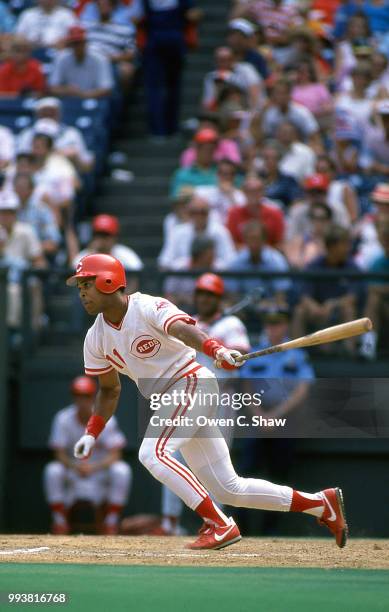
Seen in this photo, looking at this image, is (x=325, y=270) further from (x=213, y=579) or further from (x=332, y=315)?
(x=213, y=579)

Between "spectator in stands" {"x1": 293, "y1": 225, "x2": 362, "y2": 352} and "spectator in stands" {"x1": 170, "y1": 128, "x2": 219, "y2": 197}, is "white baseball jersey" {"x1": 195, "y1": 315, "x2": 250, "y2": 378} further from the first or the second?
"spectator in stands" {"x1": 170, "y1": 128, "x2": 219, "y2": 197}

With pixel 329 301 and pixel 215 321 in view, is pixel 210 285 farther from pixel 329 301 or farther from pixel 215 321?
pixel 329 301

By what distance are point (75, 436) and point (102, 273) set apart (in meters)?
4.32

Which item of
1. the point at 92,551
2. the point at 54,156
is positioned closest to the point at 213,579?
the point at 92,551

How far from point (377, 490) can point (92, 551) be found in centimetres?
393

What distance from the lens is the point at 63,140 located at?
42.5 feet

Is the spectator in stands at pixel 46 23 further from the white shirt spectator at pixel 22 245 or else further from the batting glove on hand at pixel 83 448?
the batting glove on hand at pixel 83 448

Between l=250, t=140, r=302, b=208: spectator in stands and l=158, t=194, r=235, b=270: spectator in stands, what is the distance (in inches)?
31.9

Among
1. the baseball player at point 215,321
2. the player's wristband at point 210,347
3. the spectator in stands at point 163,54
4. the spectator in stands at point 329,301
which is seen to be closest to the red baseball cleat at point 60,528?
the baseball player at point 215,321

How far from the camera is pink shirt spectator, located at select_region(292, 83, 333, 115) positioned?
13.5 m

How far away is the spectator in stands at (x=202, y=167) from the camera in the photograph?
40.5 ft

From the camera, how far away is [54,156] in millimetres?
12617

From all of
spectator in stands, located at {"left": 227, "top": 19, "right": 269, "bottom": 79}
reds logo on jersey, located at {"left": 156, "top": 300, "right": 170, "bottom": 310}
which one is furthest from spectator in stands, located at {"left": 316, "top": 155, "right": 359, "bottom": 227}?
reds logo on jersey, located at {"left": 156, "top": 300, "right": 170, "bottom": 310}

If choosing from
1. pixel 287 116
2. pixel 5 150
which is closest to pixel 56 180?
pixel 5 150
